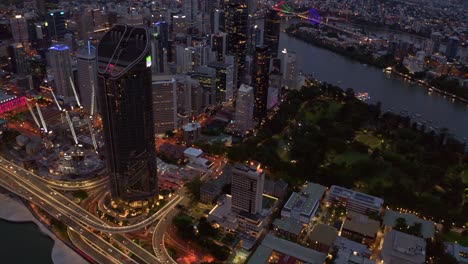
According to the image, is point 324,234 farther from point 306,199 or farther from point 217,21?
point 217,21

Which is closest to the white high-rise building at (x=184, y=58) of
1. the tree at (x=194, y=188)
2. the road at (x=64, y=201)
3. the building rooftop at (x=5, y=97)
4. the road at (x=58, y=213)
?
the building rooftop at (x=5, y=97)

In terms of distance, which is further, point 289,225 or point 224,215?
point 224,215

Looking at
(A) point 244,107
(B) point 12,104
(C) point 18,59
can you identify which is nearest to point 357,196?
(A) point 244,107

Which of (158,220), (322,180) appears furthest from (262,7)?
(158,220)

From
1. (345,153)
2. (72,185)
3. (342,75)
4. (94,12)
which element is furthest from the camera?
(94,12)

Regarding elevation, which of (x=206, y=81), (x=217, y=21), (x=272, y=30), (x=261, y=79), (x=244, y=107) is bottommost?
(x=244, y=107)

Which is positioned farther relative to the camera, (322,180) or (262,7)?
(262,7)

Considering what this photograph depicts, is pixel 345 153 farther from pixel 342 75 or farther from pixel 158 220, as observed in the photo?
pixel 342 75
